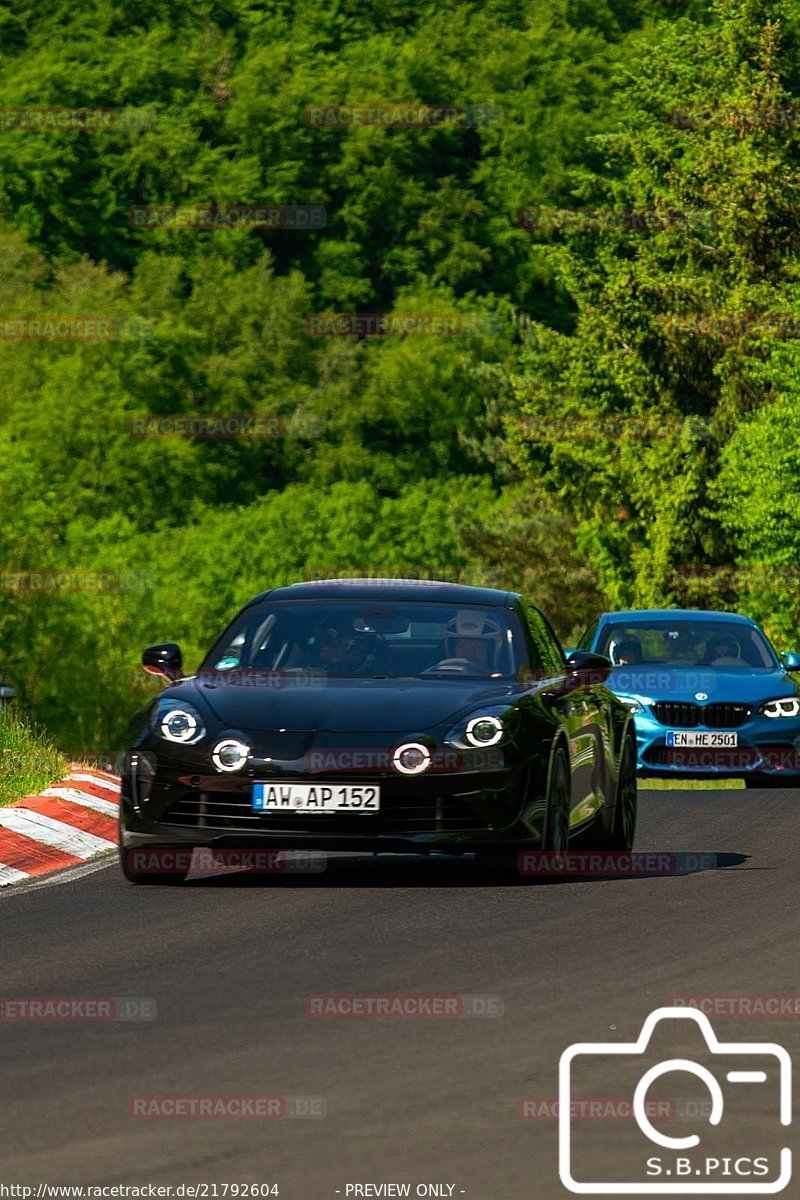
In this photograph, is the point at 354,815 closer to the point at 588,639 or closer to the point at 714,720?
the point at 714,720

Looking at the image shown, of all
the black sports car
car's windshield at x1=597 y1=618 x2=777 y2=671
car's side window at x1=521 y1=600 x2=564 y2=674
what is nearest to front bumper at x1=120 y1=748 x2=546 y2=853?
the black sports car

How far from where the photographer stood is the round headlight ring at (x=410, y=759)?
13.2m

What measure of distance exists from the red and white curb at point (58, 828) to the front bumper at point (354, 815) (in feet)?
3.46

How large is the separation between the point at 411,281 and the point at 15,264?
13.3 m

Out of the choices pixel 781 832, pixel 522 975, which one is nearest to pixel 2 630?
pixel 781 832

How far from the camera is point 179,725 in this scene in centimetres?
1357

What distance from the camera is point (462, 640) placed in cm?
1473

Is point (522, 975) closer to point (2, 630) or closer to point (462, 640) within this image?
point (462, 640)

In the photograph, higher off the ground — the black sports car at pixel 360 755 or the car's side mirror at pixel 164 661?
the black sports car at pixel 360 755

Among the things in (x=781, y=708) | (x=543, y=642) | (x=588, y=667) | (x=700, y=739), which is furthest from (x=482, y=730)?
(x=781, y=708)

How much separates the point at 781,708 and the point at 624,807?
8116 mm

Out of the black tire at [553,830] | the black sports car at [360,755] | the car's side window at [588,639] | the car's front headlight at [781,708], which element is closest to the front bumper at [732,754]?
the car's front headlight at [781,708]

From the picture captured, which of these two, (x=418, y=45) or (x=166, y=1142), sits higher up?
(x=166, y=1142)

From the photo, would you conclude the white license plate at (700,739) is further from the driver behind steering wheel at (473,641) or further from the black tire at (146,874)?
the black tire at (146,874)
